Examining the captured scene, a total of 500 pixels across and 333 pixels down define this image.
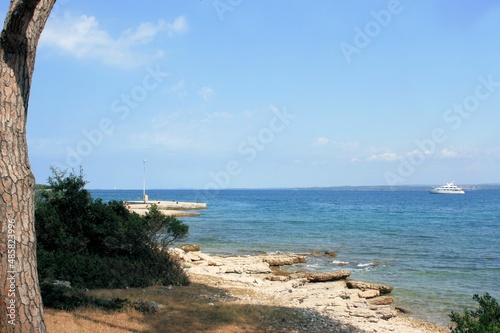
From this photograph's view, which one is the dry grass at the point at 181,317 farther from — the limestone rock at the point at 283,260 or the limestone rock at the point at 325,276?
the limestone rock at the point at 283,260

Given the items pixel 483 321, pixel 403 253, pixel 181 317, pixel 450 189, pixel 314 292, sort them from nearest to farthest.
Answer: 1. pixel 483 321
2. pixel 181 317
3. pixel 314 292
4. pixel 403 253
5. pixel 450 189

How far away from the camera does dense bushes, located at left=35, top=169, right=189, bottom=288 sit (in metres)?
14.6

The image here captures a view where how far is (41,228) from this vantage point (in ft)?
51.2

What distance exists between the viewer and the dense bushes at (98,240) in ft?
47.8

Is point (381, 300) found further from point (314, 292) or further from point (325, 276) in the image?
point (325, 276)

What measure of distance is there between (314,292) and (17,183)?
14851 millimetres

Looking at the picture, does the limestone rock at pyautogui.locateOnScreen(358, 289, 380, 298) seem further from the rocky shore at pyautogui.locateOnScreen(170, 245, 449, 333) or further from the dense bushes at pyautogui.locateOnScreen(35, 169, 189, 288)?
the dense bushes at pyautogui.locateOnScreen(35, 169, 189, 288)

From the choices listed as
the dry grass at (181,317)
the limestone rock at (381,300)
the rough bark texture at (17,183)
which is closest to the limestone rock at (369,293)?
the limestone rock at (381,300)

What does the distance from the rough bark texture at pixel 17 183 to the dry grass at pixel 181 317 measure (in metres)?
3.37

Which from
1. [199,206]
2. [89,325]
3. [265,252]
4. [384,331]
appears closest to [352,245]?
[265,252]

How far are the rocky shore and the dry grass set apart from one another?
0.98 m

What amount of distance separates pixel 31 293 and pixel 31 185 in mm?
1307

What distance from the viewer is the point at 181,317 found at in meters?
10.8

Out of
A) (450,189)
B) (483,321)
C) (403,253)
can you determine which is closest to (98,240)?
(483,321)
